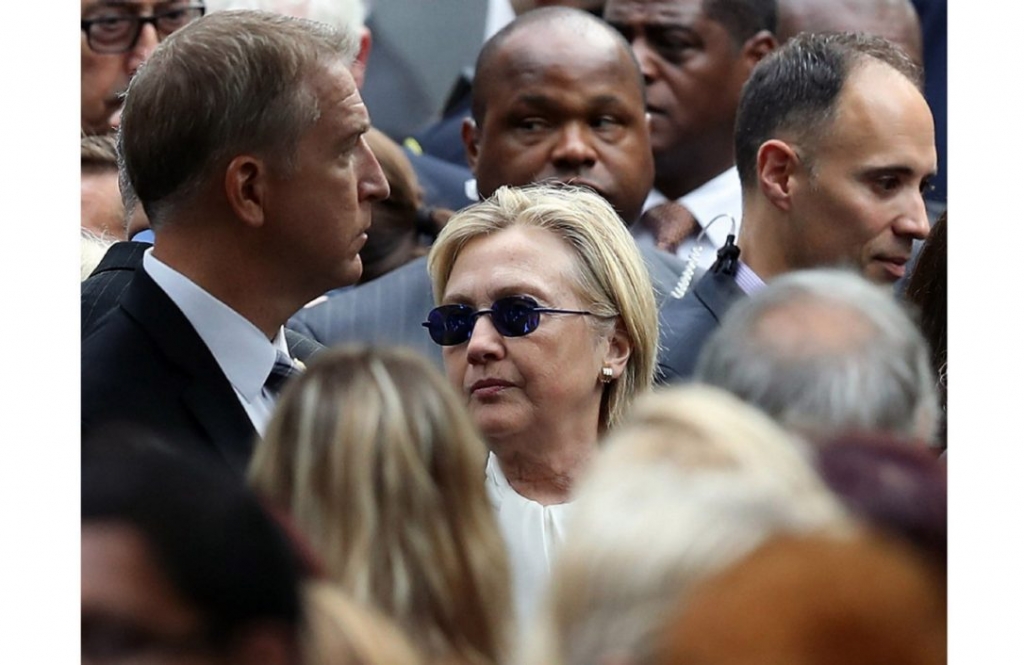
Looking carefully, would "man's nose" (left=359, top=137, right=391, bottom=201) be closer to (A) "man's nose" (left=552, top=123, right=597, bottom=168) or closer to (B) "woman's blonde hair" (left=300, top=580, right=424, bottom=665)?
(A) "man's nose" (left=552, top=123, right=597, bottom=168)

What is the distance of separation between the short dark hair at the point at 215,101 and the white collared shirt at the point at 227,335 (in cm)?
10

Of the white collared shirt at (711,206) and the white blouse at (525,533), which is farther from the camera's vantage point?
the white collared shirt at (711,206)

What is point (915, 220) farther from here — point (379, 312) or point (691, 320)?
point (379, 312)

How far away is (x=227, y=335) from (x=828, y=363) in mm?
779

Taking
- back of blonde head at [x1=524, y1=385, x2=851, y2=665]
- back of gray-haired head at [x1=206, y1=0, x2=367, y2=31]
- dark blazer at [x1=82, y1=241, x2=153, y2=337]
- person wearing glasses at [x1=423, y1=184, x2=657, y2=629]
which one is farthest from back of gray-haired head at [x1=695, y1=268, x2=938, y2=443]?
back of gray-haired head at [x1=206, y1=0, x2=367, y2=31]

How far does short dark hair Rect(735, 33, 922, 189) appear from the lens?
8.56ft

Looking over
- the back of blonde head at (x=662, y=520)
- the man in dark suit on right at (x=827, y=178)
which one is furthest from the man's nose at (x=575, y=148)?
the back of blonde head at (x=662, y=520)

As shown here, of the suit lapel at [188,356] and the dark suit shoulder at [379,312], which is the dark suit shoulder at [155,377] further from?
the dark suit shoulder at [379,312]

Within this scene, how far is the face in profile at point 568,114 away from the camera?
3.03m

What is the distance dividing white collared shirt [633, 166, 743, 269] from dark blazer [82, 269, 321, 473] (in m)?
1.05

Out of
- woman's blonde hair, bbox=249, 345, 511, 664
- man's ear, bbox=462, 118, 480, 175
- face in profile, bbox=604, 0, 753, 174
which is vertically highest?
woman's blonde hair, bbox=249, 345, 511, 664

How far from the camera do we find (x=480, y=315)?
229cm
